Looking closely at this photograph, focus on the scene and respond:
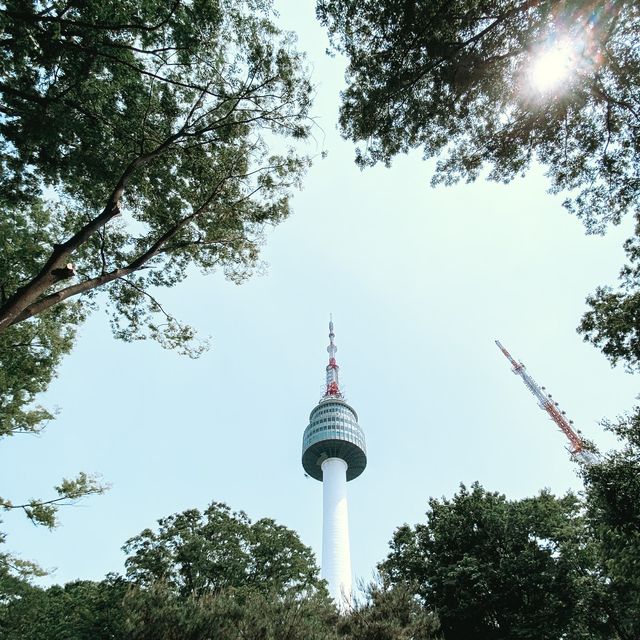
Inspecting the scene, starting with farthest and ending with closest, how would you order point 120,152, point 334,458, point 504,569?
point 334,458
point 504,569
point 120,152

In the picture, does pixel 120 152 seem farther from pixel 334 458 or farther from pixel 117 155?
pixel 334 458

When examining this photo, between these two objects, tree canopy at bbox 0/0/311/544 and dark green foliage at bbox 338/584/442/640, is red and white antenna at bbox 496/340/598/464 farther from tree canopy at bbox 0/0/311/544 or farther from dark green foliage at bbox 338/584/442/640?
tree canopy at bbox 0/0/311/544

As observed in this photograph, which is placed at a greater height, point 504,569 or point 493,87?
point 493,87

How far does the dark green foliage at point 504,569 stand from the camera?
16672 millimetres

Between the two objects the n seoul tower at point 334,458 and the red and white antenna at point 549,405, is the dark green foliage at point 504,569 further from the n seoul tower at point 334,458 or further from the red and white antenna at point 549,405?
the n seoul tower at point 334,458

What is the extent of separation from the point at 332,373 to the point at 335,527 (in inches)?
869

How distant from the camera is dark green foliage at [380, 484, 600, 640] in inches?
656

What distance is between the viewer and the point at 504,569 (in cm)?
1789

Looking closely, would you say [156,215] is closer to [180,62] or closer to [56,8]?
[180,62]

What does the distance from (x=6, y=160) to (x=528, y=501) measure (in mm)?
23346

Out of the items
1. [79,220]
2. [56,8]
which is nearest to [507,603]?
[79,220]

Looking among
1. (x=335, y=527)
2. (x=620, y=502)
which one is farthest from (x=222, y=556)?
(x=335, y=527)

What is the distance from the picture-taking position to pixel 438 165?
11469 millimetres

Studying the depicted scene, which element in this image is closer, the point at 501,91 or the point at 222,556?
the point at 501,91
